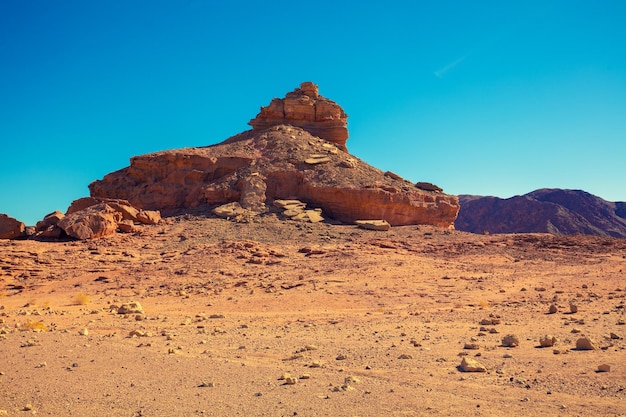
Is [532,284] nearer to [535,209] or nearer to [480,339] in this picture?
[480,339]

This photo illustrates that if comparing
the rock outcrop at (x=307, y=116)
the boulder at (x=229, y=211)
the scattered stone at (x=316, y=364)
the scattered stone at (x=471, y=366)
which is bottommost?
Result: the scattered stone at (x=316, y=364)

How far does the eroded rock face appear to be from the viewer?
1270 inches

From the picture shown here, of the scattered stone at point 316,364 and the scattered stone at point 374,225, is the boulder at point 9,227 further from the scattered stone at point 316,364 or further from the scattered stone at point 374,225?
the scattered stone at point 316,364

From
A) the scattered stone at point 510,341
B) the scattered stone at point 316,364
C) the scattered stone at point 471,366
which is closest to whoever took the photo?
the scattered stone at point 471,366

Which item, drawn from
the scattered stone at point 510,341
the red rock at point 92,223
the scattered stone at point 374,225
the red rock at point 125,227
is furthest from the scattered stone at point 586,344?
the red rock at point 125,227

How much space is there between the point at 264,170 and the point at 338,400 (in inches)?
1138

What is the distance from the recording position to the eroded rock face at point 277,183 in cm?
3225

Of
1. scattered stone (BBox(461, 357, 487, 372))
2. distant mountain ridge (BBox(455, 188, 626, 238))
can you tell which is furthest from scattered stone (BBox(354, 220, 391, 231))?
distant mountain ridge (BBox(455, 188, 626, 238))

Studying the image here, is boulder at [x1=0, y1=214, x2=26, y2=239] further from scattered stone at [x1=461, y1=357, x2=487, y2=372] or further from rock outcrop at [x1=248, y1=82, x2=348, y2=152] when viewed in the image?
scattered stone at [x1=461, y1=357, x2=487, y2=372]

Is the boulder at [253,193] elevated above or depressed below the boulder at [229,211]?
above

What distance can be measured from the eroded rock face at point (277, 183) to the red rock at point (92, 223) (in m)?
7.32

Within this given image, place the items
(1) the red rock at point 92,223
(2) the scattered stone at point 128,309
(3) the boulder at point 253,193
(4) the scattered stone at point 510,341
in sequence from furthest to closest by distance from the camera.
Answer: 1. (3) the boulder at point 253,193
2. (1) the red rock at point 92,223
3. (2) the scattered stone at point 128,309
4. (4) the scattered stone at point 510,341

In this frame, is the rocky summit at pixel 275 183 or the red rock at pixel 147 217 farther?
the rocky summit at pixel 275 183

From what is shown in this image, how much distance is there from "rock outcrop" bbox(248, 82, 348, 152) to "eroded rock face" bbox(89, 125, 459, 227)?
3.73 meters
